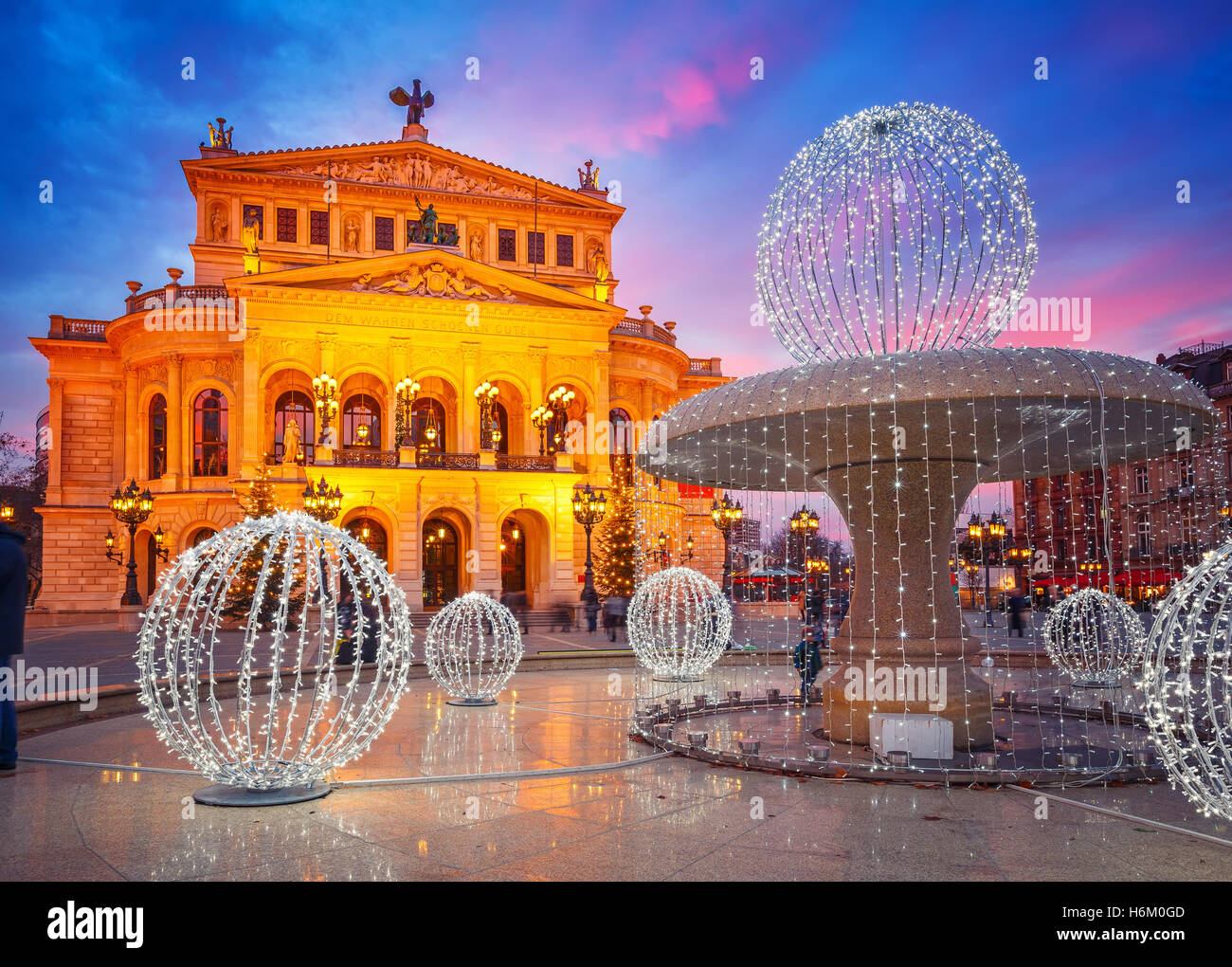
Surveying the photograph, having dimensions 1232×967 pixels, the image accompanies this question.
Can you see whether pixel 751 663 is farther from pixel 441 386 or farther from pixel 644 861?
pixel 441 386

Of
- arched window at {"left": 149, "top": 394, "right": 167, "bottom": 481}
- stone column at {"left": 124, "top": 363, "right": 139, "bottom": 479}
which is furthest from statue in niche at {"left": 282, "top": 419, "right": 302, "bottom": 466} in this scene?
stone column at {"left": 124, "top": 363, "right": 139, "bottom": 479}

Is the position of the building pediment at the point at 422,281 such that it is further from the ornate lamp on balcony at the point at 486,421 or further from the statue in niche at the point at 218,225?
the statue in niche at the point at 218,225

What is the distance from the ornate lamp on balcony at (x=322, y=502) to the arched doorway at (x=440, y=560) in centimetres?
1045

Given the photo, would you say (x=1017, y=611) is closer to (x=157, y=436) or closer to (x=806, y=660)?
(x=806, y=660)

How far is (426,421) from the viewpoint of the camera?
41625 millimetres

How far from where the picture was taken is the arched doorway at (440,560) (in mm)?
39562

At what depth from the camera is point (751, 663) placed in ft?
64.8

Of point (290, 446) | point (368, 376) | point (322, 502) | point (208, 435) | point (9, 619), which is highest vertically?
point (368, 376)

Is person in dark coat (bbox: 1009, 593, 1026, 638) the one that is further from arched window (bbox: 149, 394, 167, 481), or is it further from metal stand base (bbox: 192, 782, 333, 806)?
arched window (bbox: 149, 394, 167, 481)

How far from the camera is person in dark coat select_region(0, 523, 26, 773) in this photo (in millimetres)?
7496

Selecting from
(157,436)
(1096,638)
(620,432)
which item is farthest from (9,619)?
(620,432)

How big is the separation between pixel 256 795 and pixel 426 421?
3569cm
